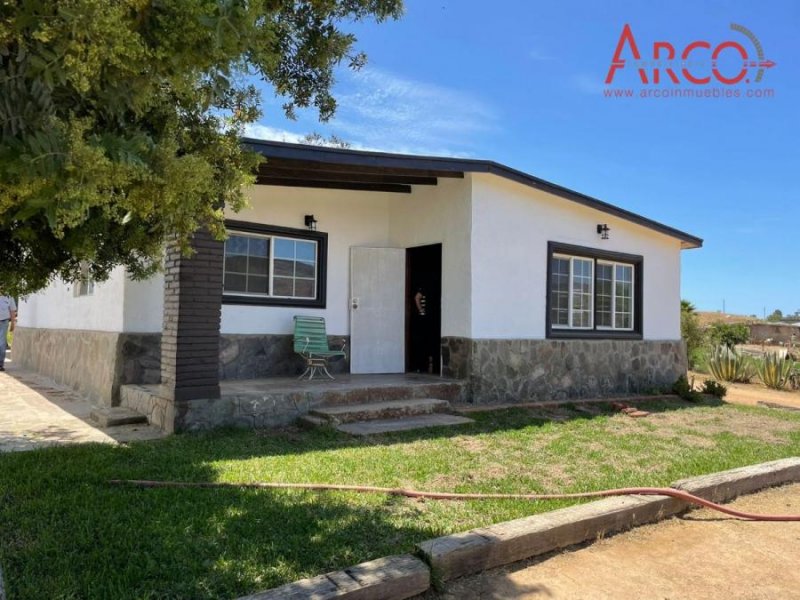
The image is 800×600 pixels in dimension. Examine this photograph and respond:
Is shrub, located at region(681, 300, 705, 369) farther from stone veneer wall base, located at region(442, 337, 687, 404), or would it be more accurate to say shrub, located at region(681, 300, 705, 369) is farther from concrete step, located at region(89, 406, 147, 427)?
concrete step, located at region(89, 406, 147, 427)

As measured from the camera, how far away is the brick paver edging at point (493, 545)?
2.78 metres

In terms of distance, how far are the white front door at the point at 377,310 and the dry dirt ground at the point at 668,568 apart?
6.16 meters

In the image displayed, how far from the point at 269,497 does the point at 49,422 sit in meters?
4.44

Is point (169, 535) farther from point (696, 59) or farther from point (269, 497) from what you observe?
point (696, 59)

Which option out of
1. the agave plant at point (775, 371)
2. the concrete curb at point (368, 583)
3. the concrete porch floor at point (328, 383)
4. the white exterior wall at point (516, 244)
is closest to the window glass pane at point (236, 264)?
the concrete porch floor at point (328, 383)

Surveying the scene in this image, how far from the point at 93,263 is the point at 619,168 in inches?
655

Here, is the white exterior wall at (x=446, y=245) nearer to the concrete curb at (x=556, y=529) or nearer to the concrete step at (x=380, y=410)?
the concrete step at (x=380, y=410)

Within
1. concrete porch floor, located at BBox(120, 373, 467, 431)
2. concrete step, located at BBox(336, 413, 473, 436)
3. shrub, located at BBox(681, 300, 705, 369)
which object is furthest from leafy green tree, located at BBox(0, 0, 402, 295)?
shrub, located at BBox(681, 300, 705, 369)

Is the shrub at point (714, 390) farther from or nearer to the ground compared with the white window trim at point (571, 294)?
nearer to the ground

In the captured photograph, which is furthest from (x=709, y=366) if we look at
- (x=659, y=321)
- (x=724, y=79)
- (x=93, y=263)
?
(x=93, y=263)

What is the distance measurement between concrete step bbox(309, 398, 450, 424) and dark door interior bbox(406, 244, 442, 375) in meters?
2.28

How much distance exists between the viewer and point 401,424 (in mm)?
7062

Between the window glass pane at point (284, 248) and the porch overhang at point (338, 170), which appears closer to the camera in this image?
the porch overhang at point (338, 170)

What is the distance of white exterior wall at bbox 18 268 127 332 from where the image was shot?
791 cm
